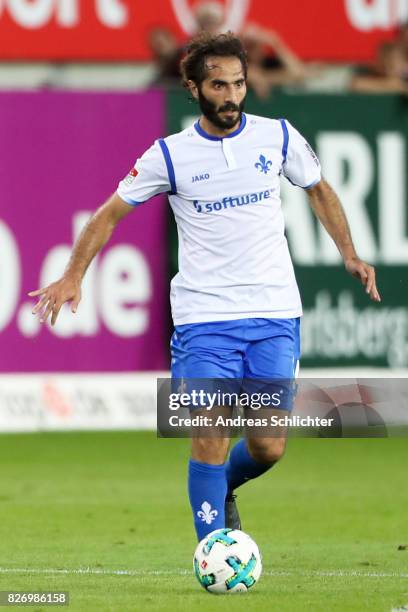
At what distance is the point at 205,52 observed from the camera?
7.50 meters

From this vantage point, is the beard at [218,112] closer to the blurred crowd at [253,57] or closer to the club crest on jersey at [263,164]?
the club crest on jersey at [263,164]

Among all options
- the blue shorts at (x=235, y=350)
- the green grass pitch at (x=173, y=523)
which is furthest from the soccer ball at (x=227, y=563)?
the blue shorts at (x=235, y=350)

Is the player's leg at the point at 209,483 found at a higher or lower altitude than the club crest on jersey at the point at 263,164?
lower

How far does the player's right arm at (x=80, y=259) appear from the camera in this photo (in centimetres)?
733

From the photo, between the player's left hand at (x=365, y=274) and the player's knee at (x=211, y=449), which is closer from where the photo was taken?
the player's knee at (x=211, y=449)

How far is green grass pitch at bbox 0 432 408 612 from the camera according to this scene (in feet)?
23.6

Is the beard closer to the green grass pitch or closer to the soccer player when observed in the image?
the soccer player

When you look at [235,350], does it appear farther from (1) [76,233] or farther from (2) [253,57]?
(2) [253,57]

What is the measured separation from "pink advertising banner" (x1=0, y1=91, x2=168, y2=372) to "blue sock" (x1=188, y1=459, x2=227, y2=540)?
268 inches

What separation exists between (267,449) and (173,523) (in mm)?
2008

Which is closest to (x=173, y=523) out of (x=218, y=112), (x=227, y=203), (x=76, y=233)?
(x=227, y=203)

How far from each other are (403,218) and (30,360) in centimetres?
340

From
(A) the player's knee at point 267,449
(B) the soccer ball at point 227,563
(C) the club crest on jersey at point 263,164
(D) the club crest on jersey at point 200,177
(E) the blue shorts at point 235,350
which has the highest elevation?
(C) the club crest on jersey at point 263,164

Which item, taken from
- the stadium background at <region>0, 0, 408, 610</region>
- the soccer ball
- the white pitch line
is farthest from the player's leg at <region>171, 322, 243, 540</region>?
the stadium background at <region>0, 0, 408, 610</region>
